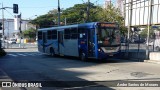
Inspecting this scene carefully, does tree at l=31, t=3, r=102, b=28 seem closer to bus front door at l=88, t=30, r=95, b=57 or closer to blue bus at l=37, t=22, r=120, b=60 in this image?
blue bus at l=37, t=22, r=120, b=60

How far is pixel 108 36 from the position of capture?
24.9 meters

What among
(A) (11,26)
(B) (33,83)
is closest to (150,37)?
(B) (33,83)

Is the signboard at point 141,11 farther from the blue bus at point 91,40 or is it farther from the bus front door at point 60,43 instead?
the bus front door at point 60,43

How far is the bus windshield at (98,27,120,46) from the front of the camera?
80.6ft

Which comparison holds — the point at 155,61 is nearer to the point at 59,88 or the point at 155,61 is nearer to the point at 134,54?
the point at 134,54

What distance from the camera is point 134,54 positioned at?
27.7 metres

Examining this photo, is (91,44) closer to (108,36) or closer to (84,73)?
(108,36)

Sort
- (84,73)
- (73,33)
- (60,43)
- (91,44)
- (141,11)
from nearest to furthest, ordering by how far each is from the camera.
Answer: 1. (84,73)
2. (91,44)
3. (73,33)
4. (60,43)
5. (141,11)

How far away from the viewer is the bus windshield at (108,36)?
2456cm

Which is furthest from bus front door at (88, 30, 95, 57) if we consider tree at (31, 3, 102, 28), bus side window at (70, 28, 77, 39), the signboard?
tree at (31, 3, 102, 28)

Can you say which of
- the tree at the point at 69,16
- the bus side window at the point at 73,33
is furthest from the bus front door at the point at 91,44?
the tree at the point at 69,16

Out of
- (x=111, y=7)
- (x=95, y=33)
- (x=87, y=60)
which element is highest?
(x=111, y=7)

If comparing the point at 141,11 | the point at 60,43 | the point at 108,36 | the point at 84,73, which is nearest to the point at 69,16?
the point at 141,11

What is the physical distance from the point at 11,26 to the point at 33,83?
7116 inches
